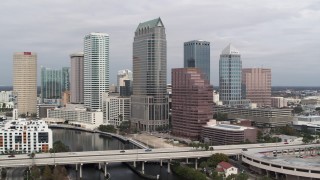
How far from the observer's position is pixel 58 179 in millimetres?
32438

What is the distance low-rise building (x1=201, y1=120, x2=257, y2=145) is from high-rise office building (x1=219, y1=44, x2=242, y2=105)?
129ft

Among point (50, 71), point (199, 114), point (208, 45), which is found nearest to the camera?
point (199, 114)

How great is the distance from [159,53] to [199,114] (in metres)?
18.6

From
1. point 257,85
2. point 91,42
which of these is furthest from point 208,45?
point 91,42

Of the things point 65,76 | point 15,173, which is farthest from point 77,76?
point 15,173

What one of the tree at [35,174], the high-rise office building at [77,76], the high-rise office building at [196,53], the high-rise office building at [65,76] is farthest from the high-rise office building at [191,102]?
the high-rise office building at [65,76]

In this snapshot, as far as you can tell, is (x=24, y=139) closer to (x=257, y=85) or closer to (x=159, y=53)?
(x=159, y=53)

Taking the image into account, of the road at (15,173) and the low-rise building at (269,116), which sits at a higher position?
the low-rise building at (269,116)

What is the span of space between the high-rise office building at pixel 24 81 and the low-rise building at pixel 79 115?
10.6m

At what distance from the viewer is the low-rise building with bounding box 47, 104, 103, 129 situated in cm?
8256

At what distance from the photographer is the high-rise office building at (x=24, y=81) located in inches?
3976

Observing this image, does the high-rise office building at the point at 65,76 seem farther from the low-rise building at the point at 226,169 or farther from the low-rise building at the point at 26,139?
the low-rise building at the point at 226,169

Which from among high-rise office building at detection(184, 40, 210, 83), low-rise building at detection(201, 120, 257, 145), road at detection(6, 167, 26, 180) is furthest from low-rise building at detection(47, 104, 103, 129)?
road at detection(6, 167, 26, 180)

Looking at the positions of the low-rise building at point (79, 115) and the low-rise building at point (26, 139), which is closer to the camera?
the low-rise building at point (26, 139)
